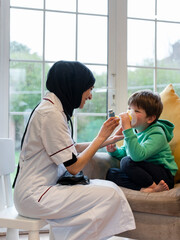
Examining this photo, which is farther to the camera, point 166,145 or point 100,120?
point 100,120

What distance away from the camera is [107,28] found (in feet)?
8.57

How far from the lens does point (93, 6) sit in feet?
8.46

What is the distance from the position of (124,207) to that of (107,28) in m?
1.62

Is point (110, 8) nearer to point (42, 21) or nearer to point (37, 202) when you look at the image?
point (42, 21)

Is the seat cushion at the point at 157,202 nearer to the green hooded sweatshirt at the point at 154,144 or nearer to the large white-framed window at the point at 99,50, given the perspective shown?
the green hooded sweatshirt at the point at 154,144

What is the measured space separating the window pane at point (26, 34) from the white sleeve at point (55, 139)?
1179mm

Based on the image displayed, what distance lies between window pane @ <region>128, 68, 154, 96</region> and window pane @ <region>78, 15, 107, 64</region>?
0.81ft

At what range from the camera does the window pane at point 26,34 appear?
8.02 ft

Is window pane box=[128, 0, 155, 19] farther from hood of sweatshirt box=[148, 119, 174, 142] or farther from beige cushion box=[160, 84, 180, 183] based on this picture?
hood of sweatshirt box=[148, 119, 174, 142]

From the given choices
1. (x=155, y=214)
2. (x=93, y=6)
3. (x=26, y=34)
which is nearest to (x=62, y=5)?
(x=93, y=6)

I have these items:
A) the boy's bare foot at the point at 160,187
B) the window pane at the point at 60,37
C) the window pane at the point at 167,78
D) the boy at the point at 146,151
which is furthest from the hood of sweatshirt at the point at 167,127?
the window pane at the point at 60,37

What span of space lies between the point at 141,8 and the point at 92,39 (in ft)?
1.62

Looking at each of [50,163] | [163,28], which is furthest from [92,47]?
[50,163]

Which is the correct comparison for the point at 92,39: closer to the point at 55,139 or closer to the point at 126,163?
the point at 126,163
